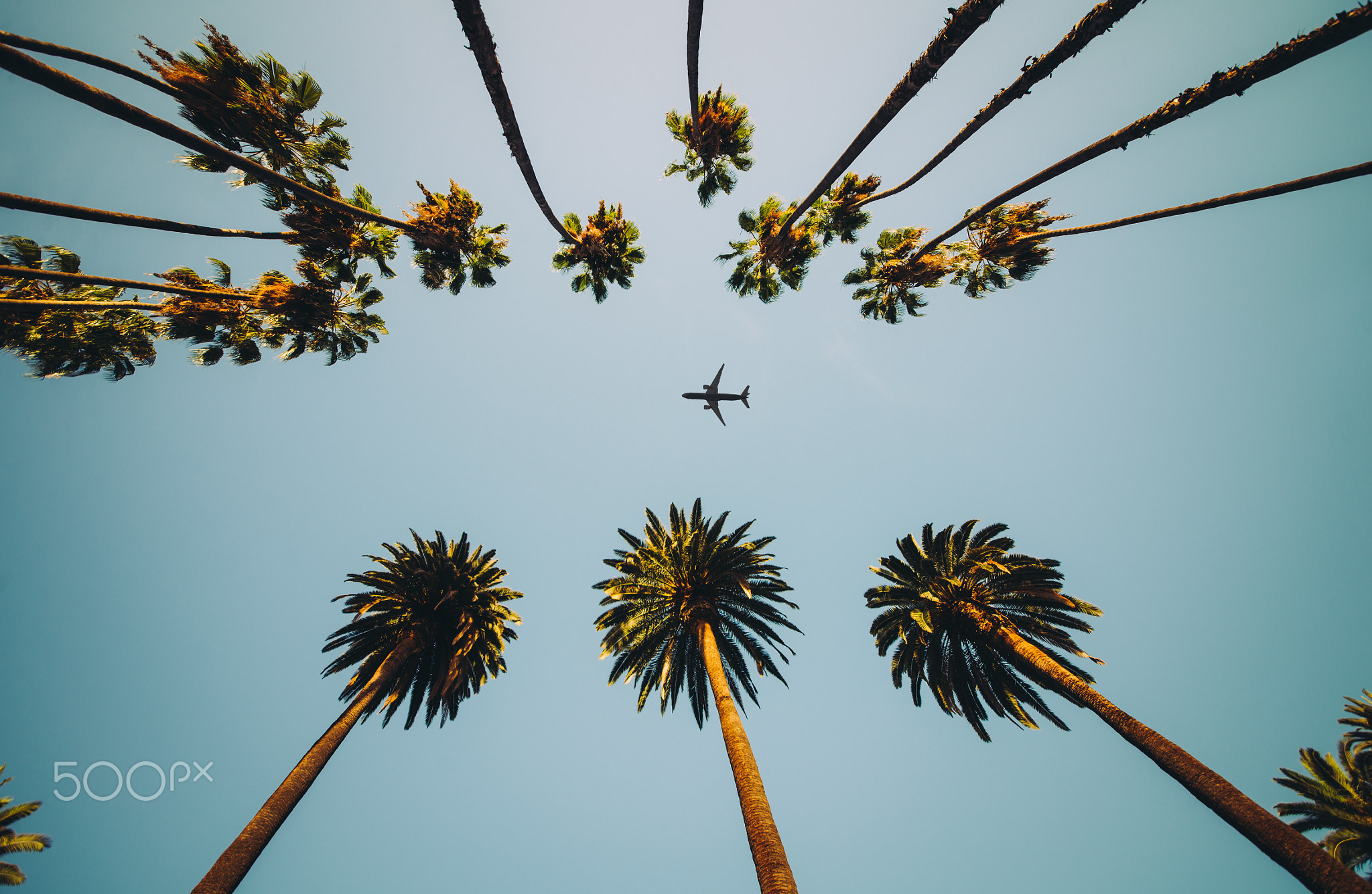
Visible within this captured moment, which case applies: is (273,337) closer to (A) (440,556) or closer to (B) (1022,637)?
(A) (440,556)

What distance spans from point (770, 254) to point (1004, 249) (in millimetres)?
6260

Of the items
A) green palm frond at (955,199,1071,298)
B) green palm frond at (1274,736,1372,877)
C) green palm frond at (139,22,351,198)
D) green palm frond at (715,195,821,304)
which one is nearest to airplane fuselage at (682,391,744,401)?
green palm frond at (715,195,821,304)

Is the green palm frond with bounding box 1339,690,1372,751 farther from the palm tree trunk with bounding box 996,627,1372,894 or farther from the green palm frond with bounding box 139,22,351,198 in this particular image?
the green palm frond with bounding box 139,22,351,198

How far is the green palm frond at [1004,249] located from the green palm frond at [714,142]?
6.85m

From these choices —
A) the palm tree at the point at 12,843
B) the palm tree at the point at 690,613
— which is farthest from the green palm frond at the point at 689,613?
the palm tree at the point at 12,843

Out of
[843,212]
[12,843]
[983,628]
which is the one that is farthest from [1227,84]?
[12,843]

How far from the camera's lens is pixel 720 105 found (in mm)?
12289

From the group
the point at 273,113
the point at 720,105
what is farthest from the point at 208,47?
the point at 720,105

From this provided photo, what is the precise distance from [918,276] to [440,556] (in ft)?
57.5

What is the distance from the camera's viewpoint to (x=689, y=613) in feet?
45.5

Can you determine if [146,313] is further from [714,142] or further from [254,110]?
[714,142]

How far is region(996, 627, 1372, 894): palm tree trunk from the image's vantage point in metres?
5.84

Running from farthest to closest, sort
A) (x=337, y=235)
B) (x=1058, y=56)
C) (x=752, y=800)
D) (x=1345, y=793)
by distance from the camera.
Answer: (x=1345, y=793)
(x=337, y=235)
(x=752, y=800)
(x=1058, y=56)

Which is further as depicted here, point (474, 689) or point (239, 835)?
point (474, 689)
